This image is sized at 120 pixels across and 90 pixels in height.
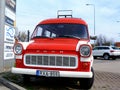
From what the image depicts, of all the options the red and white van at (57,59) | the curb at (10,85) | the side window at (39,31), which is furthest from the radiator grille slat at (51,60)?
the side window at (39,31)

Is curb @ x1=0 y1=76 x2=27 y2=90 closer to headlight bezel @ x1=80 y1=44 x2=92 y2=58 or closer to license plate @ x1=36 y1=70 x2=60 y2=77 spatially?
license plate @ x1=36 y1=70 x2=60 y2=77

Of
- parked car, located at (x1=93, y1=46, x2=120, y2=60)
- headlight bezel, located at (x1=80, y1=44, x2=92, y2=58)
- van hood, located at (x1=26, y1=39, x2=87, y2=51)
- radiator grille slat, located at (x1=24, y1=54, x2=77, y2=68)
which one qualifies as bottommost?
parked car, located at (x1=93, y1=46, x2=120, y2=60)

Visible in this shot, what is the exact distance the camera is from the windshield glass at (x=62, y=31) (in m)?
11.0

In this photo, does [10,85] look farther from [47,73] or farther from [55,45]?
[55,45]

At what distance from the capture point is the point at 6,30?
15.7 m

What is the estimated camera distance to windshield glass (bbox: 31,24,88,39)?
11.0 m

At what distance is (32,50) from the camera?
9.81 meters

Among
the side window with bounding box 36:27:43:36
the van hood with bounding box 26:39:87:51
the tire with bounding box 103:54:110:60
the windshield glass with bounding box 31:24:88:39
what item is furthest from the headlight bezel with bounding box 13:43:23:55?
the tire with bounding box 103:54:110:60

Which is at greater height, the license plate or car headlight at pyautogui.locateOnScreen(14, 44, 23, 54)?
car headlight at pyautogui.locateOnScreen(14, 44, 23, 54)

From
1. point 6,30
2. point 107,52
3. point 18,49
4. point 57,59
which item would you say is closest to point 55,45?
point 57,59

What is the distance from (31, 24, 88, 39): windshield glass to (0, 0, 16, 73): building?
3.72 meters

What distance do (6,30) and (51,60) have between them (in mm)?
6575

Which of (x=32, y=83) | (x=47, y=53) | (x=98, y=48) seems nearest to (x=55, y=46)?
(x=47, y=53)

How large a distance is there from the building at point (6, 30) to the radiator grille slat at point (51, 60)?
17.2ft
